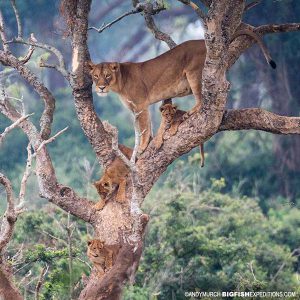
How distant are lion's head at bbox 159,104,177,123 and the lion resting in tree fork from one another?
0.62ft

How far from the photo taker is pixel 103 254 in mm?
7238

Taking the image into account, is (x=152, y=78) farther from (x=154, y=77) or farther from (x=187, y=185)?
(x=187, y=185)

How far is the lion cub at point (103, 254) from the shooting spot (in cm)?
720

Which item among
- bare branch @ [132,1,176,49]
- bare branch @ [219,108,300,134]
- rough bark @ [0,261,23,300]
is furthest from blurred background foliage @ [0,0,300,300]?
rough bark @ [0,261,23,300]

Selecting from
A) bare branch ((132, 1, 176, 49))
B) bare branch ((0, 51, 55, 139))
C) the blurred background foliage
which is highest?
bare branch ((132, 1, 176, 49))

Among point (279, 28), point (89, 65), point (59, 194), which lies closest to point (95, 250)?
point (59, 194)

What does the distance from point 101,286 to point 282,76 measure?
58.7ft

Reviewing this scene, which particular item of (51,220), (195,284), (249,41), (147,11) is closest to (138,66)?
(147,11)

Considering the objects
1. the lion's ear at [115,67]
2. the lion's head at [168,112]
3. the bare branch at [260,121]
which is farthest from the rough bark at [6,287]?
the lion's ear at [115,67]

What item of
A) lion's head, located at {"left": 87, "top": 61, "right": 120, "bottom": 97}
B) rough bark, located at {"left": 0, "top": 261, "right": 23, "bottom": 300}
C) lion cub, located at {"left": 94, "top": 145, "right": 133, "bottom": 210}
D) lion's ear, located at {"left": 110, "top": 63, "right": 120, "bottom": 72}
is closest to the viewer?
rough bark, located at {"left": 0, "top": 261, "right": 23, "bottom": 300}

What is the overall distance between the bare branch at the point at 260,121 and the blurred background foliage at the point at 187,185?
67.9 inches

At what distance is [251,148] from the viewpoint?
23.4 m

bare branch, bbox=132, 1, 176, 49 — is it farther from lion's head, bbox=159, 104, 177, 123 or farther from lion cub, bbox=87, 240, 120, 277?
lion cub, bbox=87, 240, 120, 277

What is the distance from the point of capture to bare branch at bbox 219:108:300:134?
7609 millimetres
